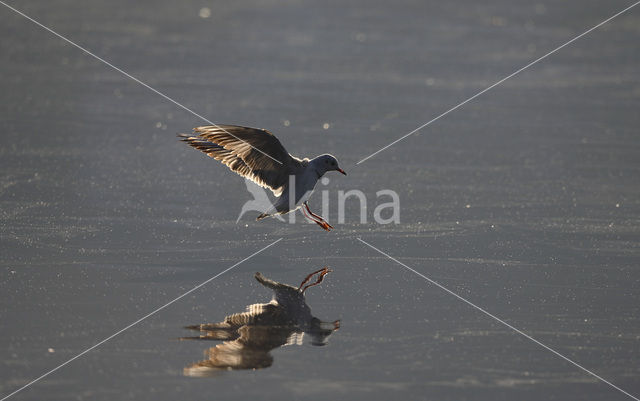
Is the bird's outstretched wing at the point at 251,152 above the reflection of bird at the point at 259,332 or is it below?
above

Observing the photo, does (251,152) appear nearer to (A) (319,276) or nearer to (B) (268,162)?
(B) (268,162)

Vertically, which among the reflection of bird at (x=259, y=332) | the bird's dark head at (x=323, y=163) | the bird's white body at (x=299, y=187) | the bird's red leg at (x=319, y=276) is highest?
the bird's dark head at (x=323, y=163)

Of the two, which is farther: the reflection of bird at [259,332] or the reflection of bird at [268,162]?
the reflection of bird at [268,162]

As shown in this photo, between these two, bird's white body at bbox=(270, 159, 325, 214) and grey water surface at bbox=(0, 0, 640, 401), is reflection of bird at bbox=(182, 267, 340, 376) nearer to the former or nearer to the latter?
grey water surface at bbox=(0, 0, 640, 401)

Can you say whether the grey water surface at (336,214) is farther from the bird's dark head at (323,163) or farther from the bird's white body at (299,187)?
the bird's dark head at (323,163)

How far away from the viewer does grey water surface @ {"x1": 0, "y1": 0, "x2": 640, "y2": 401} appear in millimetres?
4672

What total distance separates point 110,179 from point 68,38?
651cm

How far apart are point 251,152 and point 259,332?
2.08m

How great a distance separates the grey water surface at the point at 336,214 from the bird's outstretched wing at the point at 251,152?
0.47m

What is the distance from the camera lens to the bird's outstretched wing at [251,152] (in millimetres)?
6523

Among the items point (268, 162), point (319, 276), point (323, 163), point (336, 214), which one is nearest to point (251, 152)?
point (268, 162)

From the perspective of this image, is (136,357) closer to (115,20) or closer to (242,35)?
(242,35)

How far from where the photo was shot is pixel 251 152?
669 cm

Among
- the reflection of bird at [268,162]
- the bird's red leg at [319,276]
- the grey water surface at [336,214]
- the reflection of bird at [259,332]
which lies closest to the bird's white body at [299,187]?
the reflection of bird at [268,162]
